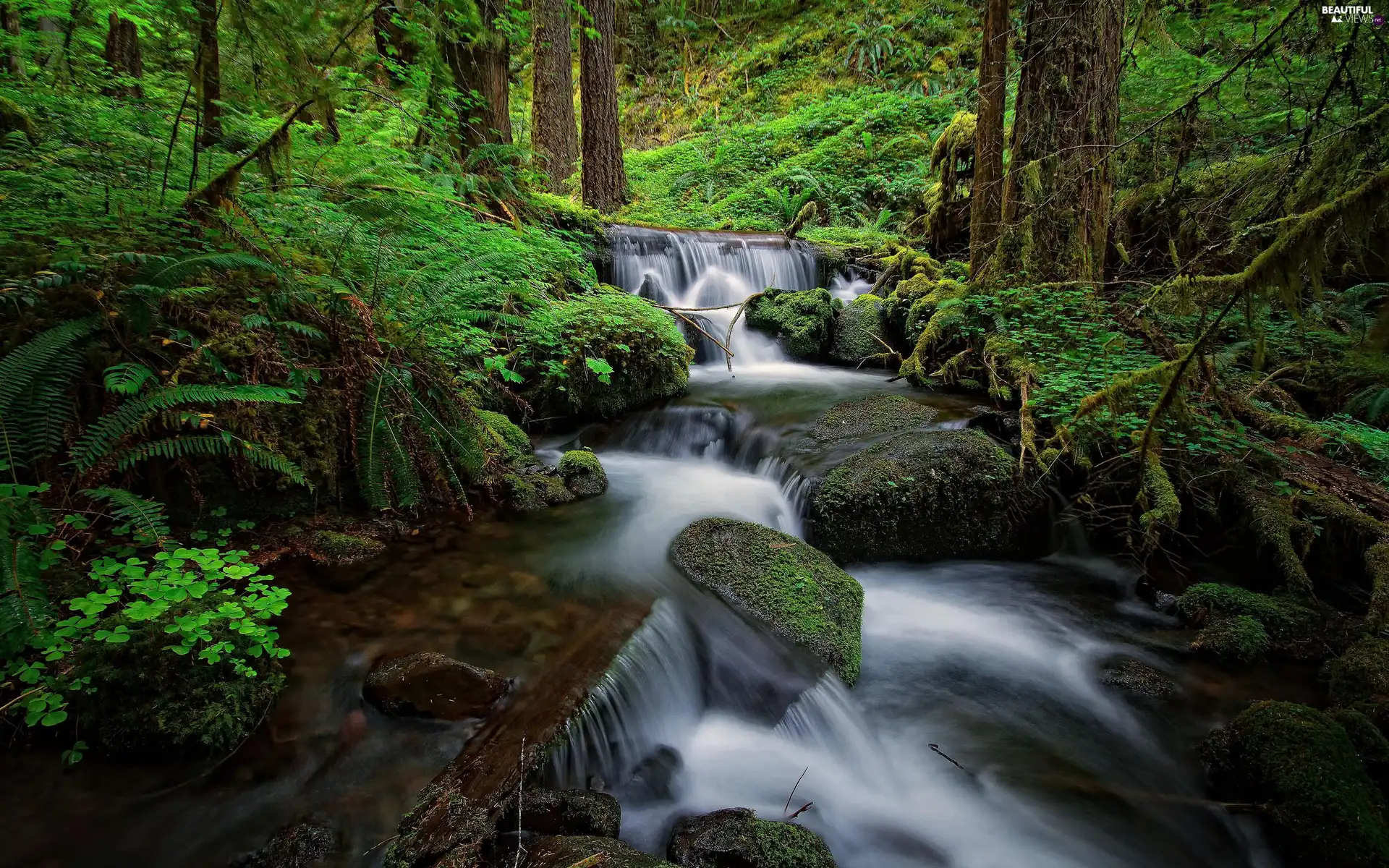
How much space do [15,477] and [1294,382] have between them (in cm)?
810

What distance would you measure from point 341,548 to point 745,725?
2446 mm

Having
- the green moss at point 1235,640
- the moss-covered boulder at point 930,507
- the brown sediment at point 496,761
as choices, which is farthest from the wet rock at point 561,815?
the green moss at point 1235,640

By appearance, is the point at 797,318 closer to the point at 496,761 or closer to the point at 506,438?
the point at 506,438

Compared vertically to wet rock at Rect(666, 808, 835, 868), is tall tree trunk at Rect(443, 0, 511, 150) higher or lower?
higher

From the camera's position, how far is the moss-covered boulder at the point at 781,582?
→ 339 centimetres

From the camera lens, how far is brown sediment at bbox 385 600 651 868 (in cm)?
193

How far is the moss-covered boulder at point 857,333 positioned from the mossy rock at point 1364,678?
5.55 meters

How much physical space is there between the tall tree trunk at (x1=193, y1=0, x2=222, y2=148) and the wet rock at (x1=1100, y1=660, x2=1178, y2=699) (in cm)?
564

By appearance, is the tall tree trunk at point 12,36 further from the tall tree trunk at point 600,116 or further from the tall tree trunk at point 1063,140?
the tall tree trunk at point 600,116

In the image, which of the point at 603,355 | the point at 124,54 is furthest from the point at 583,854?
the point at 124,54

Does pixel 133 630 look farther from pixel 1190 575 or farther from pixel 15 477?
pixel 1190 575

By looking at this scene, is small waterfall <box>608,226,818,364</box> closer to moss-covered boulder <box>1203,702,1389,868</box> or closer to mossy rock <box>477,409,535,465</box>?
mossy rock <box>477,409,535,465</box>

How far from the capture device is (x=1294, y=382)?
4941 millimetres

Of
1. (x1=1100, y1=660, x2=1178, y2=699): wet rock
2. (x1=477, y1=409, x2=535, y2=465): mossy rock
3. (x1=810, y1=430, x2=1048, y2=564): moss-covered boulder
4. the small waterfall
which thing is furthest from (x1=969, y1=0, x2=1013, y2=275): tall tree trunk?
(x1=477, y1=409, x2=535, y2=465): mossy rock
